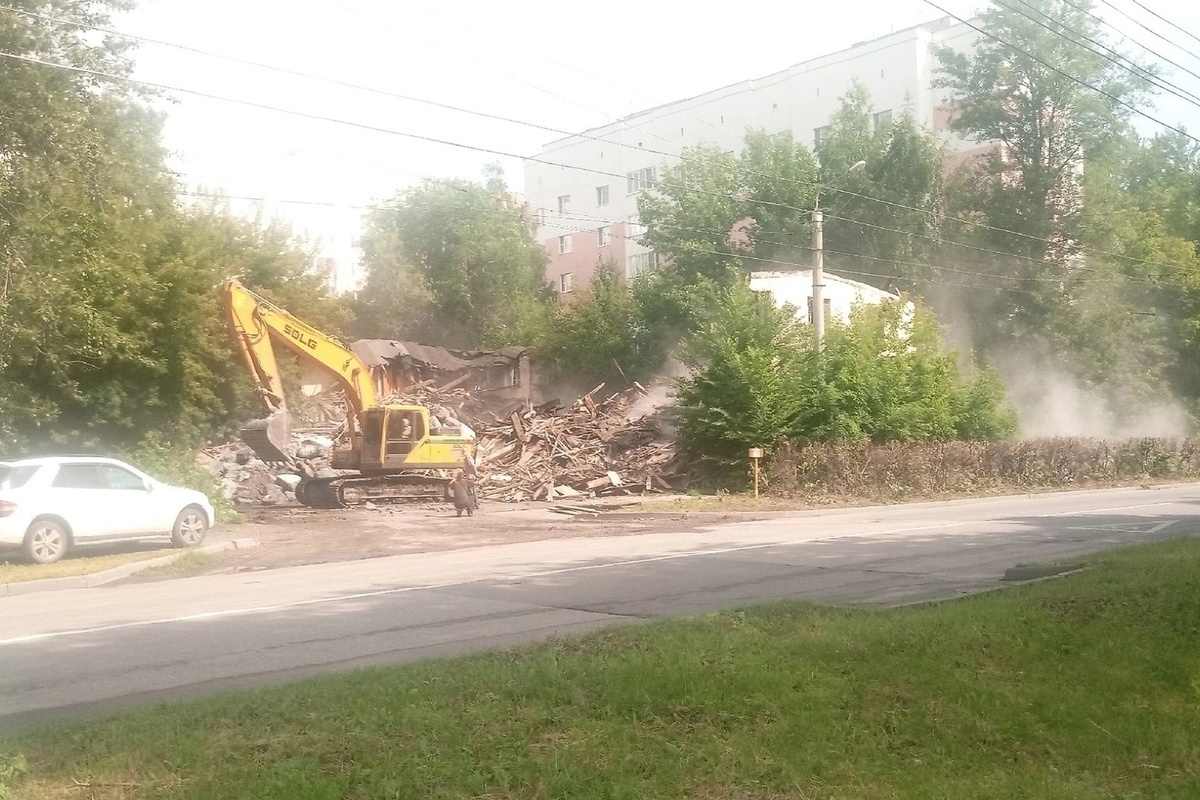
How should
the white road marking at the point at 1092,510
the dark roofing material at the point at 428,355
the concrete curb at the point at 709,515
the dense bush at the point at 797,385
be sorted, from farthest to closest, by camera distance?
the dark roofing material at the point at 428,355, the dense bush at the point at 797,385, the concrete curb at the point at 709,515, the white road marking at the point at 1092,510

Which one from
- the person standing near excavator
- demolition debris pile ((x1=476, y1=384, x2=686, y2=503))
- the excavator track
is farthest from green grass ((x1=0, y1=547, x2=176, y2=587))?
demolition debris pile ((x1=476, y1=384, x2=686, y2=503))

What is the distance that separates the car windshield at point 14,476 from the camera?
16203mm

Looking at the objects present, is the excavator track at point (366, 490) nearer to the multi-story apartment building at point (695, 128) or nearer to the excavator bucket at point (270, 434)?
the excavator bucket at point (270, 434)

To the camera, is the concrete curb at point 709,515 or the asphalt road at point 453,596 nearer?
the asphalt road at point 453,596

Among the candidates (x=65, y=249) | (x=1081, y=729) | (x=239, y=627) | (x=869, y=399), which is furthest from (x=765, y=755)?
(x=869, y=399)

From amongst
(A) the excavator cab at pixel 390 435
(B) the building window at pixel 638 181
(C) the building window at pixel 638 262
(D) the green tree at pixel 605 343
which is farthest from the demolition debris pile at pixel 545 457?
(B) the building window at pixel 638 181

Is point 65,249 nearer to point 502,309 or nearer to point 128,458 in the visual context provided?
point 128,458

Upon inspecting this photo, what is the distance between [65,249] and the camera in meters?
20.4

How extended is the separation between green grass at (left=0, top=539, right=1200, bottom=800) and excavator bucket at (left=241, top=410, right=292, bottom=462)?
17478 mm

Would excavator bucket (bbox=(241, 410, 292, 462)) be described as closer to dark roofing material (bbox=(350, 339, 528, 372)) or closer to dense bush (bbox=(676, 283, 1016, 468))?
dense bush (bbox=(676, 283, 1016, 468))

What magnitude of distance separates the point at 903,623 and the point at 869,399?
2266 centimetres

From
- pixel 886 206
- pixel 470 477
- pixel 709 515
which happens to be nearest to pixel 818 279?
pixel 709 515

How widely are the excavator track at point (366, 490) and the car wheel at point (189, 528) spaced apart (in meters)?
8.30

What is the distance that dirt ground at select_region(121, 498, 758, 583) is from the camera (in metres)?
17.6
